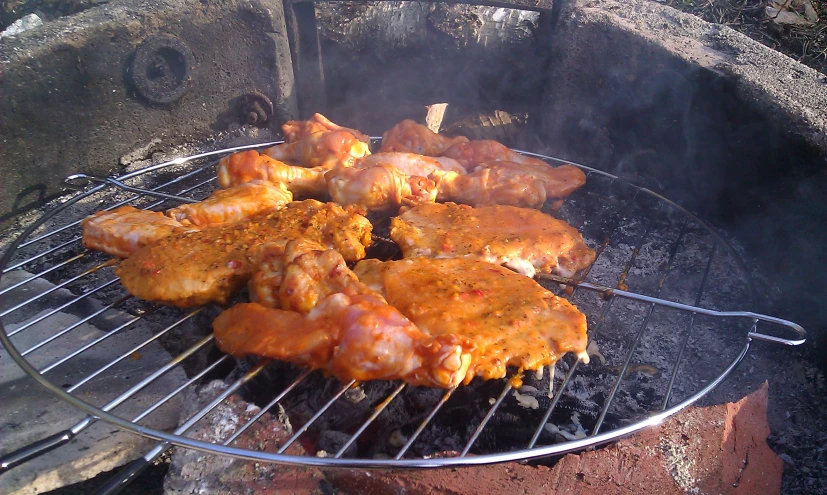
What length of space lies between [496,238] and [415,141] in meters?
1.41

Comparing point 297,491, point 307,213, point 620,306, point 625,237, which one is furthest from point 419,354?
point 625,237

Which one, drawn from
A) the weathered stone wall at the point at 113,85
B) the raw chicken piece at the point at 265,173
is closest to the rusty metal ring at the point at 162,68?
the weathered stone wall at the point at 113,85

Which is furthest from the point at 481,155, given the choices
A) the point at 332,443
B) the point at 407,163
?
the point at 332,443

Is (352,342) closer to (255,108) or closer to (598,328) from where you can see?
(598,328)

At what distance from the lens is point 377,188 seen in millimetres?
3348

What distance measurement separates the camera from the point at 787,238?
308 cm

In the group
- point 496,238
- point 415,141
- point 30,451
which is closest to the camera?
point 30,451

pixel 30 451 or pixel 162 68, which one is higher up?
pixel 162 68

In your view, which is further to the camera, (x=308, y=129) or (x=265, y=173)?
(x=308, y=129)

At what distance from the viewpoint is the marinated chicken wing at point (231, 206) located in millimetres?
3123

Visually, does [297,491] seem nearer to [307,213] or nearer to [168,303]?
[168,303]

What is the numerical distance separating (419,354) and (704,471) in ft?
4.50

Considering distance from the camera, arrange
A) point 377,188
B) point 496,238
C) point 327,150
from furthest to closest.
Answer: point 327,150 → point 377,188 → point 496,238

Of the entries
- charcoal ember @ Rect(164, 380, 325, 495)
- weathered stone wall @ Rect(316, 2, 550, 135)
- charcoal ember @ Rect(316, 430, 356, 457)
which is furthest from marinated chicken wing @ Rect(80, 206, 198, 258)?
weathered stone wall @ Rect(316, 2, 550, 135)
